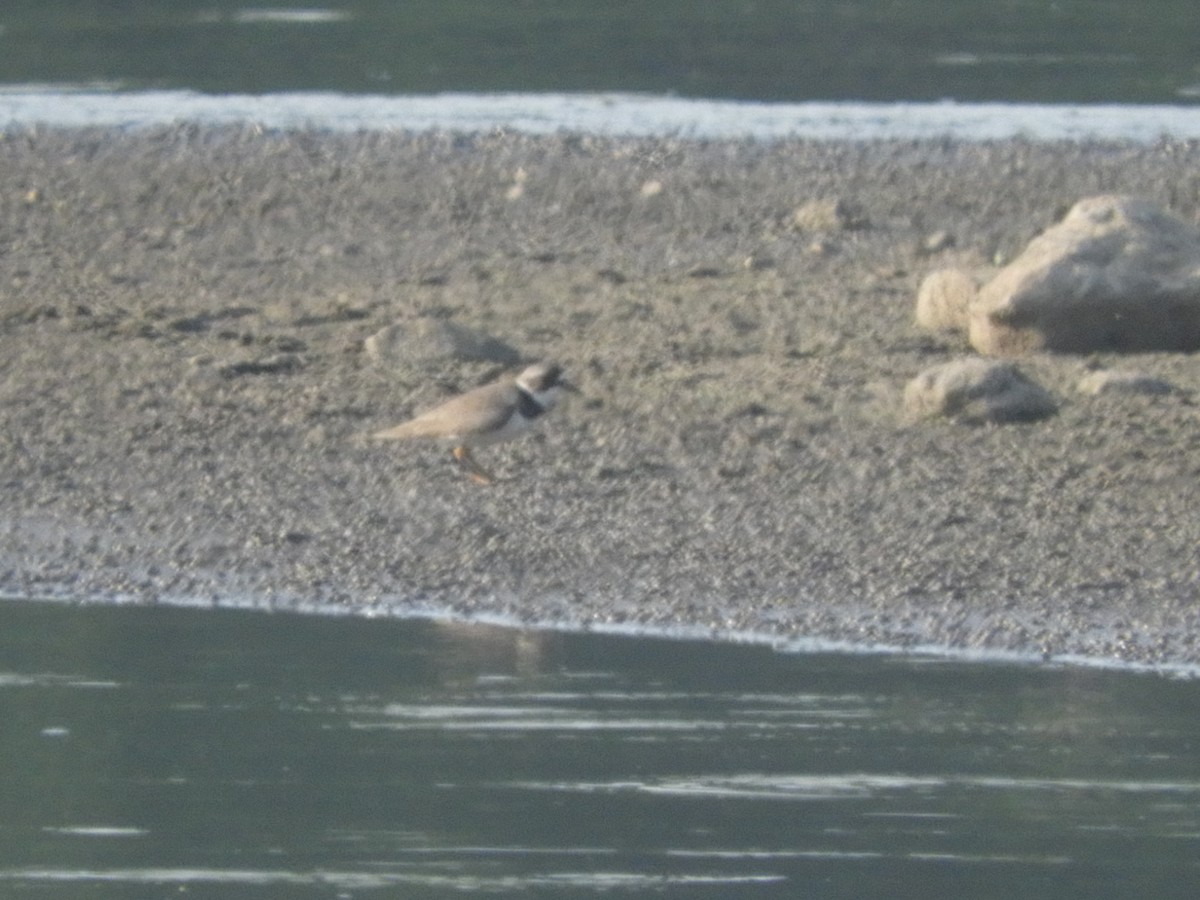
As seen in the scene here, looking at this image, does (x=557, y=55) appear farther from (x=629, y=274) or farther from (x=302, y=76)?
(x=629, y=274)

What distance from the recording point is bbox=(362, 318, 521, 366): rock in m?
11.4

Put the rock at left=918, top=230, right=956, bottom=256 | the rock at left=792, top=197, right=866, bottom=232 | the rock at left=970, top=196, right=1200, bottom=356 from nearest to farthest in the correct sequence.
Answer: the rock at left=970, top=196, right=1200, bottom=356 < the rock at left=918, top=230, right=956, bottom=256 < the rock at left=792, top=197, right=866, bottom=232

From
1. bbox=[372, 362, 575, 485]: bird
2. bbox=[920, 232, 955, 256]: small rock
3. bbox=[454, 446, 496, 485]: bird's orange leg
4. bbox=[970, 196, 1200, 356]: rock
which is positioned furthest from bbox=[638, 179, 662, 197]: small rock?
bbox=[454, 446, 496, 485]: bird's orange leg

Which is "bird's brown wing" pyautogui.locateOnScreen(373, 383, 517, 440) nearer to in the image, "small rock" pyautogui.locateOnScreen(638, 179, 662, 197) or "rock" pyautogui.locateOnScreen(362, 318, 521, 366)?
"rock" pyautogui.locateOnScreen(362, 318, 521, 366)

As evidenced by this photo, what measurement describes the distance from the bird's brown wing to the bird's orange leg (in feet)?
0.21

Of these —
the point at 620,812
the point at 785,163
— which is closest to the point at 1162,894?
the point at 620,812

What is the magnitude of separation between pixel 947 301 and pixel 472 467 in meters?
2.88

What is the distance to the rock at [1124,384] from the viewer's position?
10.5 metres

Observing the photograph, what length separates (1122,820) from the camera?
6.40m

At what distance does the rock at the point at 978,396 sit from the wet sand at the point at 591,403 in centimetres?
9

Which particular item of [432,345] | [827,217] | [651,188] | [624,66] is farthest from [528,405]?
[624,66]

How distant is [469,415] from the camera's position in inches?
384

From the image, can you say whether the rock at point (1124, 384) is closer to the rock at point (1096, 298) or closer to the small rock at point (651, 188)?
the rock at point (1096, 298)

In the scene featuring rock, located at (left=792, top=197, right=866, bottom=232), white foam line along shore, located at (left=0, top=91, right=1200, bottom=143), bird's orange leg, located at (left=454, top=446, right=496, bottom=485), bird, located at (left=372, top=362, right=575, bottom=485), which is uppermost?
white foam line along shore, located at (left=0, top=91, right=1200, bottom=143)
